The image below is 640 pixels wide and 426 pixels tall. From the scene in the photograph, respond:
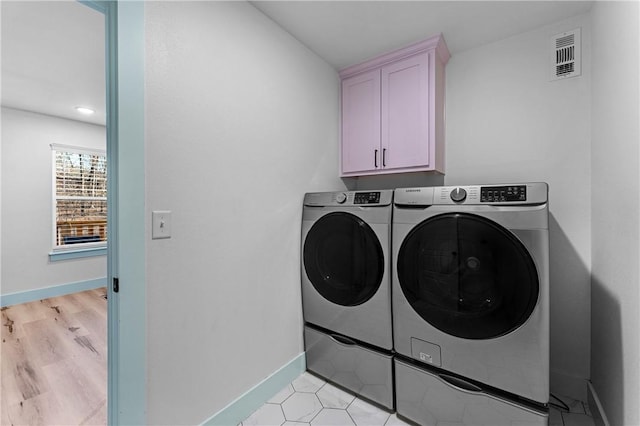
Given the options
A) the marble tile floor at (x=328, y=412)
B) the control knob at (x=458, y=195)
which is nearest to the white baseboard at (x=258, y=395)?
the marble tile floor at (x=328, y=412)

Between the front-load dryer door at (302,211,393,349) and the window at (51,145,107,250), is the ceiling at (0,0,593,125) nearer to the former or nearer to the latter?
the front-load dryer door at (302,211,393,349)

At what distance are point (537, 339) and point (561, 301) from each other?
793 mm

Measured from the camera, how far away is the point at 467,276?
1252 mm

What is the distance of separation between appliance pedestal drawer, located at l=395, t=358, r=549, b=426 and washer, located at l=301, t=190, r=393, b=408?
0.30 feet

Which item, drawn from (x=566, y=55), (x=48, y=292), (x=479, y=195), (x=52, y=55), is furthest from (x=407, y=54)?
(x=48, y=292)

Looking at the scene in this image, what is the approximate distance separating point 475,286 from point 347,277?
0.70 metres

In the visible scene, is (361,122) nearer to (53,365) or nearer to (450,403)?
(450,403)

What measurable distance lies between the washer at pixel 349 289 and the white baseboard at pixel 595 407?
974 mm

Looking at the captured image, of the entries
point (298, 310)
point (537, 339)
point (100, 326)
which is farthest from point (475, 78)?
point (100, 326)

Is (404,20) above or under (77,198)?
above

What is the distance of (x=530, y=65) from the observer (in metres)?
1.73

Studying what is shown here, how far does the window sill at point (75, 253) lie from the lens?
363 centimetres

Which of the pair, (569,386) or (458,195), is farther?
(569,386)

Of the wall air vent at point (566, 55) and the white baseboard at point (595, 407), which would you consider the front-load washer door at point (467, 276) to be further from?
the wall air vent at point (566, 55)
